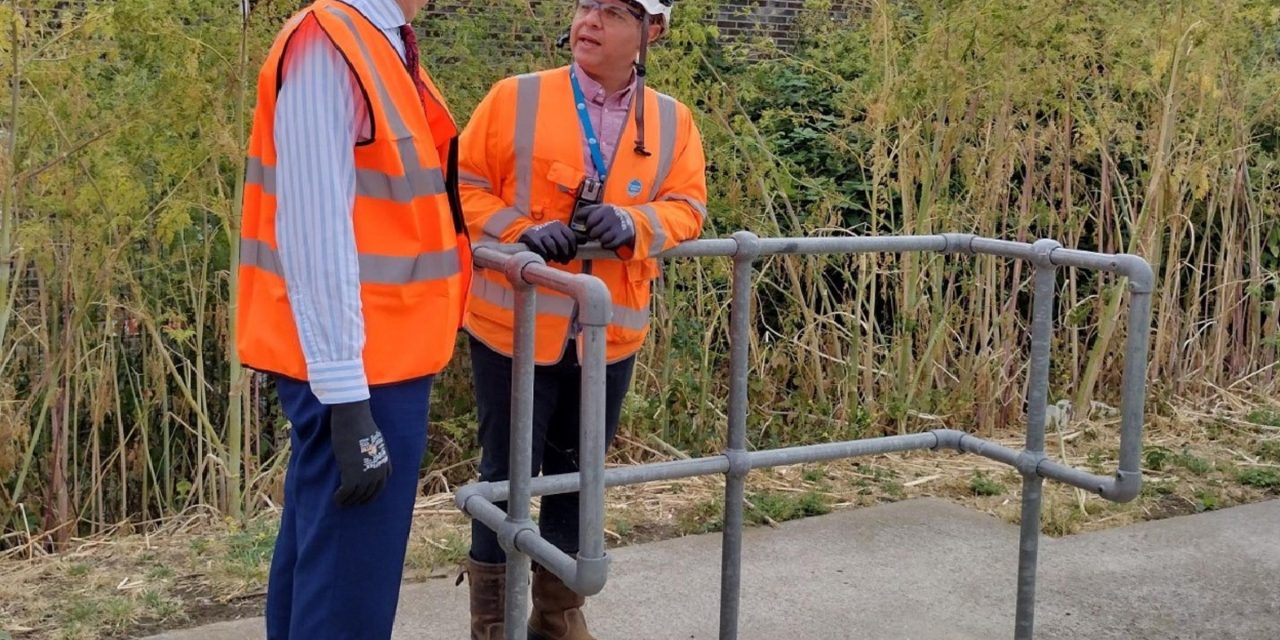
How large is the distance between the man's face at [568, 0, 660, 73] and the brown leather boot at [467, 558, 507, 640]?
4.08 ft

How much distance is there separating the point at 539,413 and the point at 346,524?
0.85 m

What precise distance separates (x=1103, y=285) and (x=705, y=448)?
2.24m

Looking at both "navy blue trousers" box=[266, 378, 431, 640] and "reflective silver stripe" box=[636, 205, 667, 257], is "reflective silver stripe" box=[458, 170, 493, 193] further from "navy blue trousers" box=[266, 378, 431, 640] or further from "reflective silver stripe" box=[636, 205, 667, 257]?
"navy blue trousers" box=[266, 378, 431, 640]

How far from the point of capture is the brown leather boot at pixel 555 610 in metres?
3.57

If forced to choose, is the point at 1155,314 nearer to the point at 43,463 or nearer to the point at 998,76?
the point at 998,76

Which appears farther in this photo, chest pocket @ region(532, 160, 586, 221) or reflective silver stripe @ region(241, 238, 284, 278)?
chest pocket @ region(532, 160, 586, 221)

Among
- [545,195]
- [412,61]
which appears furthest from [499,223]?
[412,61]

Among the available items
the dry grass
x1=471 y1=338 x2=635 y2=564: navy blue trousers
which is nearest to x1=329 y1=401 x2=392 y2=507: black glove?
x1=471 y1=338 x2=635 y2=564: navy blue trousers

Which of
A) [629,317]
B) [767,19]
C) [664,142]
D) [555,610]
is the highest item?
[767,19]

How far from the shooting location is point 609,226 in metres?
3.12

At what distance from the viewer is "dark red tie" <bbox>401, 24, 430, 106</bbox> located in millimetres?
2637

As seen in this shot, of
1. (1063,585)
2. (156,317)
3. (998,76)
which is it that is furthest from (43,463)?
(998,76)

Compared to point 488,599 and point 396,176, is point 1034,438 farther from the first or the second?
point 396,176

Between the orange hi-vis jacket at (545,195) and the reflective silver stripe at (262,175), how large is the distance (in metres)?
0.73
